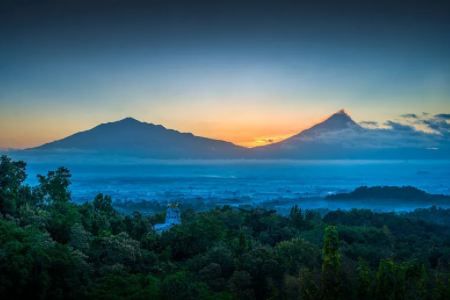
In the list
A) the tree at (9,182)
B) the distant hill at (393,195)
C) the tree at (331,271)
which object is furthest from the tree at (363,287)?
the distant hill at (393,195)

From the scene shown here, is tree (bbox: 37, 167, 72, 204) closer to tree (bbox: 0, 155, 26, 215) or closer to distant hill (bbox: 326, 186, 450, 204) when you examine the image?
tree (bbox: 0, 155, 26, 215)

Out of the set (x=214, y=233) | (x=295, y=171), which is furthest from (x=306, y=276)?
(x=295, y=171)

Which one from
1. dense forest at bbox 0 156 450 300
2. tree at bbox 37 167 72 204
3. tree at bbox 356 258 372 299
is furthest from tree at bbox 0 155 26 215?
tree at bbox 356 258 372 299

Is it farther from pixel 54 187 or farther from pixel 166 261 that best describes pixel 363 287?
pixel 54 187

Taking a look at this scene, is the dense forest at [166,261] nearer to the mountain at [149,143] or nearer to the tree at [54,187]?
the tree at [54,187]

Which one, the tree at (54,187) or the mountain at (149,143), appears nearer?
the tree at (54,187)

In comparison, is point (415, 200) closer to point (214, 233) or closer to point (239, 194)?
point (239, 194)
